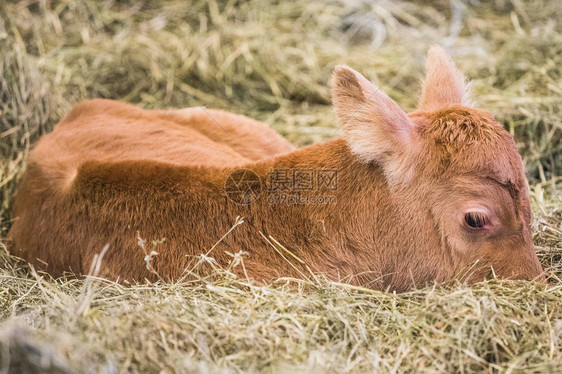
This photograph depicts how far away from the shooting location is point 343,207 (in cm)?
307

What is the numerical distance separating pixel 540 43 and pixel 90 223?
5021 mm

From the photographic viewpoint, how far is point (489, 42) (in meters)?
6.96

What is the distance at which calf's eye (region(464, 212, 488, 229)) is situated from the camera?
2.85m

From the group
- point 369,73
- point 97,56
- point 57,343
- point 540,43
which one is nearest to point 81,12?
point 97,56

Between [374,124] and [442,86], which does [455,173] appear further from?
[442,86]

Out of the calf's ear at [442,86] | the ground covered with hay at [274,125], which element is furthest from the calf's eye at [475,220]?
the calf's ear at [442,86]

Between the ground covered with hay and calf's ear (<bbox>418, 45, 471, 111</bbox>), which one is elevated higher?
calf's ear (<bbox>418, 45, 471, 111</bbox>)

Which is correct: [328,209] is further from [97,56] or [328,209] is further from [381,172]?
[97,56]

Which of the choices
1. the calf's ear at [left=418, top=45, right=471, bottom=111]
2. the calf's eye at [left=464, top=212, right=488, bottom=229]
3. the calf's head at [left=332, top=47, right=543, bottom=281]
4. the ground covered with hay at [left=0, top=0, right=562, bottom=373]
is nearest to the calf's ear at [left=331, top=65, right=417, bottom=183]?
the calf's head at [left=332, top=47, right=543, bottom=281]

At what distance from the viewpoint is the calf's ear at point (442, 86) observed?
339 cm

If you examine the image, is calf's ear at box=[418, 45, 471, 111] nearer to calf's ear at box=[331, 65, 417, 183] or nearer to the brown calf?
the brown calf

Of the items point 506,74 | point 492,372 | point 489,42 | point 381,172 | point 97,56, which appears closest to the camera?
point 492,372

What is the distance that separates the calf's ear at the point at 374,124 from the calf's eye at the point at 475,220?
1.19ft

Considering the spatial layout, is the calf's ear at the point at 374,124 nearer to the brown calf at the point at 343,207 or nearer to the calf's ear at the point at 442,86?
the brown calf at the point at 343,207
